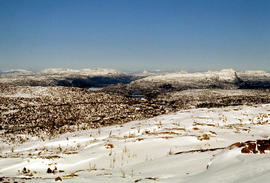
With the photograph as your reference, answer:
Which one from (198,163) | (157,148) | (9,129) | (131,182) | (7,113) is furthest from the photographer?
(7,113)

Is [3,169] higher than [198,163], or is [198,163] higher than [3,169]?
[198,163]

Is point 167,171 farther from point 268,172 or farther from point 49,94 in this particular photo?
point 49,94

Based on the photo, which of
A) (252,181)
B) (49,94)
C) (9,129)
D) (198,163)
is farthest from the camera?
(49,94)

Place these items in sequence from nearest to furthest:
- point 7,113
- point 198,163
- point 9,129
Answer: point 198,163
point 9,129
point 7,113

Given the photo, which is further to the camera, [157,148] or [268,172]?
[157,148]

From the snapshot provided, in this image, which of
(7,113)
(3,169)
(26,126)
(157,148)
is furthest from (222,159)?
(7,113)

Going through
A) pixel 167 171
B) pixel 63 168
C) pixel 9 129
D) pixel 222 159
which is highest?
pixel 222 159

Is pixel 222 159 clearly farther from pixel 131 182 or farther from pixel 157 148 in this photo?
pixel 157 148

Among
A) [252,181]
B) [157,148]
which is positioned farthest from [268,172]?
[157,148]

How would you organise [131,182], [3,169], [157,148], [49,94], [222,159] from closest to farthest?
[131,182]
[222,159]
[3,169]
[157,148]
[49,94]
